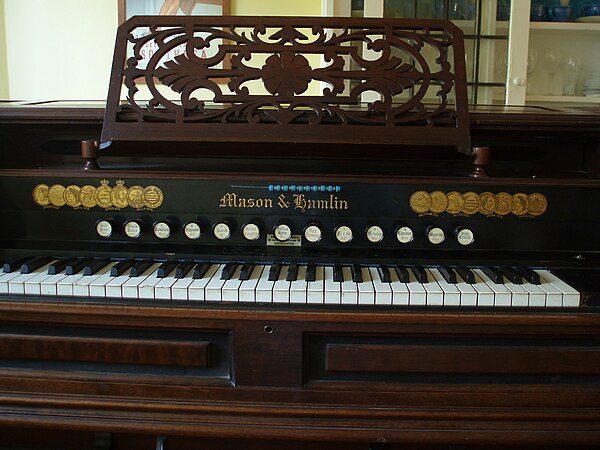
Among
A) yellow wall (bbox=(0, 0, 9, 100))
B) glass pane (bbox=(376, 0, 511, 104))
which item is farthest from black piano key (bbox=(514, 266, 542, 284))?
yellow wall (bbox=(0, 0, 9, 100))

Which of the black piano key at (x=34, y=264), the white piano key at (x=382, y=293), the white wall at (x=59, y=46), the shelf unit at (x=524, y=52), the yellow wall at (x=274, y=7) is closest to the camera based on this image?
the white piano key at (x=382, y=293)

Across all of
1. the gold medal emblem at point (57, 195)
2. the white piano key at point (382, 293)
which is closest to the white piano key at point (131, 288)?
the gold medal emblem at point (57, 195)

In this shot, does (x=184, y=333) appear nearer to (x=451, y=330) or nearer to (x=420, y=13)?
(x=451, y=330)

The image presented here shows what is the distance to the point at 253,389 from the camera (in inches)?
49.1

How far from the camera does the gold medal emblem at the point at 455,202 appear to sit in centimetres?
134

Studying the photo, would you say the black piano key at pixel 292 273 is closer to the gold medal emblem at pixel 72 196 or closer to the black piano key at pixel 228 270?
the black piano key at pixel 228 270

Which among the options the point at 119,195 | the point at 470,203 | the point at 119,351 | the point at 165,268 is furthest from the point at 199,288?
the point at 470,203

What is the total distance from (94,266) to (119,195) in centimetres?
19

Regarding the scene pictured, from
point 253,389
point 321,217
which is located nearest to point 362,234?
point 321,217

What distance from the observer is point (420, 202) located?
1343mm

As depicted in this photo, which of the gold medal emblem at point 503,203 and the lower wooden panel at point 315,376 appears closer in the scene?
the lower wooden panel at point 315,376

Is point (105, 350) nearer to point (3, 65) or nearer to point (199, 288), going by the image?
point (199, 288)

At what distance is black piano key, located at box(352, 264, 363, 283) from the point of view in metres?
1.24

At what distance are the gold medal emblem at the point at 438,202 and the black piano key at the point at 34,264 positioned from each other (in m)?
0.98
